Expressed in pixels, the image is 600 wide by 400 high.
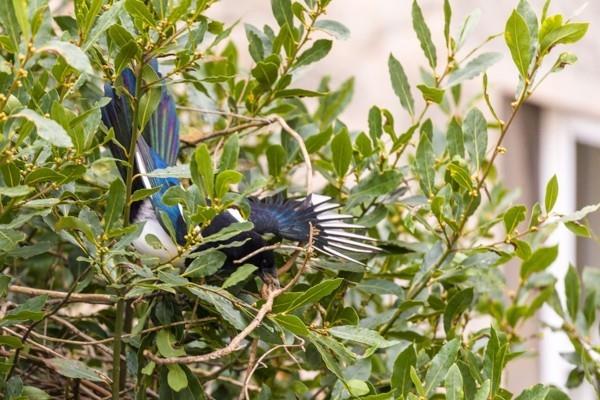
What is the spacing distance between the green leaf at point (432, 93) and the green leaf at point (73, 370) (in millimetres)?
440

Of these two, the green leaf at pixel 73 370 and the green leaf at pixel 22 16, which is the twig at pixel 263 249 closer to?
the green leaf at pixel 73 370

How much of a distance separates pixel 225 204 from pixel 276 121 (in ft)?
1.07

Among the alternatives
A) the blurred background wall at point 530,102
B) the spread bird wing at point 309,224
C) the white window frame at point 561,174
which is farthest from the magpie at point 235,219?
the white window frame at point 561,174

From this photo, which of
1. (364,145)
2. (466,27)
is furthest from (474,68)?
(364,145)

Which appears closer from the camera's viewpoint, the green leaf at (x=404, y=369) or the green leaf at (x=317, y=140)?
the green leaf at (x=404, y=369)

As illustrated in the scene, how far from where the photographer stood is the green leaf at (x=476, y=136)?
1.14m

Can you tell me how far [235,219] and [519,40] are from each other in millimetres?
327

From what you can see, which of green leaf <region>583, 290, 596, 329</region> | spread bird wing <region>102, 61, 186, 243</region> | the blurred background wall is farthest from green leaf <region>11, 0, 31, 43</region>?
the blurred background wall

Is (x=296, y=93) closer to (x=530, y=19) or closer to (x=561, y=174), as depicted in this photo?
(x=530, y=19)

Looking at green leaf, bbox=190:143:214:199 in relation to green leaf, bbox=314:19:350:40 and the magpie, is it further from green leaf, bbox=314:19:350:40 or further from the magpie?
green leaf, bbox=314:19:350:40

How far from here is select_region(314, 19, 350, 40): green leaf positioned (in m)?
1.20

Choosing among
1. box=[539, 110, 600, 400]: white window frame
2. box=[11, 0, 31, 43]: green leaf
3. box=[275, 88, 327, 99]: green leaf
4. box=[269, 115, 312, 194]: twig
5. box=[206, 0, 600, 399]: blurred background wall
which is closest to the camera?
box=[11, 0, 31, 43]: green leaf

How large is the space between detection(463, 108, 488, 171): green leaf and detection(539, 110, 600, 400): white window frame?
2183mm

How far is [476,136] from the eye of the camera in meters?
1.15
